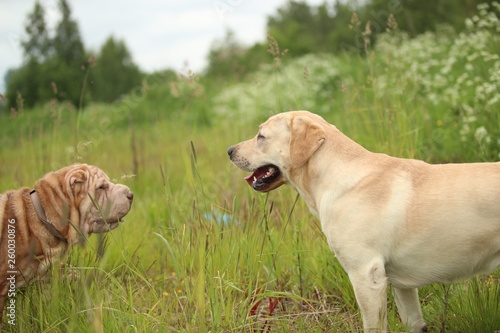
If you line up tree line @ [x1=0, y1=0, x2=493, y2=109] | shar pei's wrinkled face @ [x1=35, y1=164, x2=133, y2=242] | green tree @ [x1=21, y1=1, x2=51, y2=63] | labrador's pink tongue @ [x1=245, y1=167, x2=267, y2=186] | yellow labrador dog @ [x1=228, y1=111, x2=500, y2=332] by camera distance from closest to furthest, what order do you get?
yellow labrador dog @ [x1=228, y1=111, x2=500, y2=332] → labrador's pink tongue @ [x1=245, y1=167, x2=267, y2=186] → shar pei's wrinkled face @ [x1=35, y1=164, x2=133, y2=242] → tree line @ [x1=0, y1=0, x2=493, y2=109] → green tree @ [x1=21, y1=1, x2=51, y2=63]

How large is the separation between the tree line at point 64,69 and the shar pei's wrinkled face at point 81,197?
1.18 meters

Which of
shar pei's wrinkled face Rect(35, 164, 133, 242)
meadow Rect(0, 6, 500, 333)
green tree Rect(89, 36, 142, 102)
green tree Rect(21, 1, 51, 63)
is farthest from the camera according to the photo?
green tree Rect(89, 36, 142, 102)

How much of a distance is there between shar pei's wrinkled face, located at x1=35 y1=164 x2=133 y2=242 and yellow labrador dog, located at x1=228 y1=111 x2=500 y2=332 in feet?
5.38

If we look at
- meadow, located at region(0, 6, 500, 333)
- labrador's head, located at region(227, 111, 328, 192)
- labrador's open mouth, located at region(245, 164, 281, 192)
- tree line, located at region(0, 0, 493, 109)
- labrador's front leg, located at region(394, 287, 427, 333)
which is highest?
tree line, located at region(0, 0, 493, 109)

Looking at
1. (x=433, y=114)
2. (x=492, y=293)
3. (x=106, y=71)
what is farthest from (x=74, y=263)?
(x=106, y=71)

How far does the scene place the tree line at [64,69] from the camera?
745 cm

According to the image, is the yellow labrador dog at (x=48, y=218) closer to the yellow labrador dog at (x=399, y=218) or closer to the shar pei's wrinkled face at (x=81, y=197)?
the shar pei's wrinkled face at (x=81, y=197)

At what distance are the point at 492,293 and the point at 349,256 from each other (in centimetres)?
106

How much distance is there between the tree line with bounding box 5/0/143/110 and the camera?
745 centimetres

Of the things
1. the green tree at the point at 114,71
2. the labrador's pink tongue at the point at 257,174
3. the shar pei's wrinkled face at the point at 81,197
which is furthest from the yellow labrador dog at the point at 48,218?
the green tree at the point at 114,71

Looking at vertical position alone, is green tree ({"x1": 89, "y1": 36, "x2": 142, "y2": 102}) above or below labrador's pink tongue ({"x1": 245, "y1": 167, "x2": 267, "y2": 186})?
above

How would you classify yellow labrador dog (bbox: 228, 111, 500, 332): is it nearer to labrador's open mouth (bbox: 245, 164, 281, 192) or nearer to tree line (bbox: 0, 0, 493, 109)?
labrador's open mouth (bbox: 245, 164, 281, 192)

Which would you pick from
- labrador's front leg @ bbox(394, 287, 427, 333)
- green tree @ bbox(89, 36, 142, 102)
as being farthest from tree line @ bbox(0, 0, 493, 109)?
labrador's front leg @ bbox(394, 287, 427, 333)

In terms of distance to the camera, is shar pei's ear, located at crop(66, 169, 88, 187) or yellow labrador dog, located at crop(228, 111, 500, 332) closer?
yellow labrador dog, located at crop(228, 111, 500, 332)
